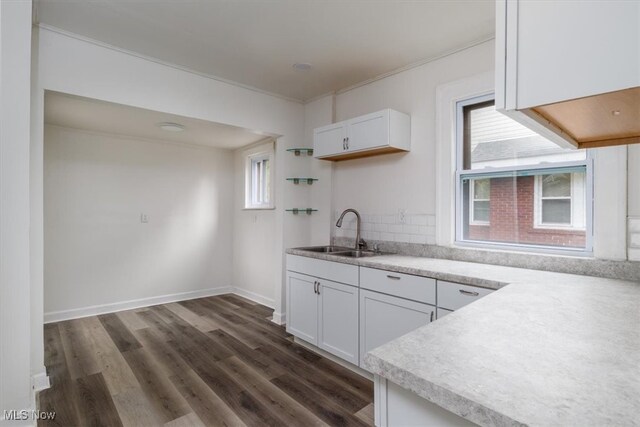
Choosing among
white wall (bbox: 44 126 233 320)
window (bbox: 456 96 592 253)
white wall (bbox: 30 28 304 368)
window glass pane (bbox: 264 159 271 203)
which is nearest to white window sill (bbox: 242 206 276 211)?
window glass pane (bbox: 264 159 271 203)

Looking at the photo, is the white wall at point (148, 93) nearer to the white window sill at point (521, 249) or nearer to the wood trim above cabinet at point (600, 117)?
the white window sill at point (521, 249)

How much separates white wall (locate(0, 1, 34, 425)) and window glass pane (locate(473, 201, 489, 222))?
3.04 meters

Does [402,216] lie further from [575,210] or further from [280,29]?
[280,29]

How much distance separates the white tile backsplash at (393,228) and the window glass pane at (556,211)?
2.52 ft

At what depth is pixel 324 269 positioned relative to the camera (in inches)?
111

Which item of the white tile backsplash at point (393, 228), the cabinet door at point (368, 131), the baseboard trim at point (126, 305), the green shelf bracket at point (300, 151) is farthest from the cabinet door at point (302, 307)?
the baseboard trim at point (126, 305)

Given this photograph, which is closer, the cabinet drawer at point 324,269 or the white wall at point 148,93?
the white wall at point 148,93

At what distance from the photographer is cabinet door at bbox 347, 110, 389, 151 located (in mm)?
2749

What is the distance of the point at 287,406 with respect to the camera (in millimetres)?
2168

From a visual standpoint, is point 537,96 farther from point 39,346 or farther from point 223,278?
point 223,278

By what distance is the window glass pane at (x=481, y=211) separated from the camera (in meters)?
2.54

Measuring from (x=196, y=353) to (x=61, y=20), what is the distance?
2810 mm

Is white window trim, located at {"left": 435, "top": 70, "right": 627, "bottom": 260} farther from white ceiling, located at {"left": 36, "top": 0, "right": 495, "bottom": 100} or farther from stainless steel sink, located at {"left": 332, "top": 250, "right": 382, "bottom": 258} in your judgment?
stainless steel sink, located at {"left": 332, "top": 250, "right": 382, "bottom": 258}

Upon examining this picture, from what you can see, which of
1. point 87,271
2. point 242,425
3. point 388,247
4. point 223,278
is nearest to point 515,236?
point 388,247
